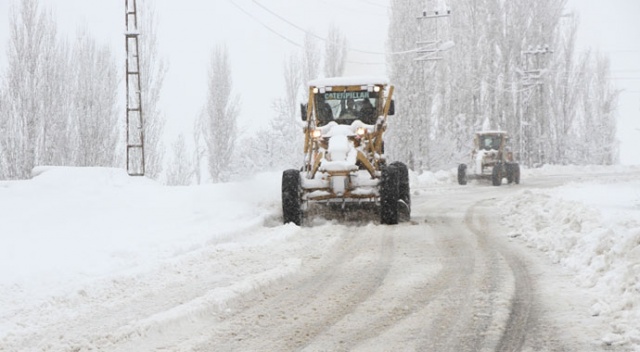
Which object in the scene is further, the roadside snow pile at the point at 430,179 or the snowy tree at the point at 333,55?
the snowy tree at the point at 333,55

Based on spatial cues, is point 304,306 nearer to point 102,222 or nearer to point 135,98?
point 102,222

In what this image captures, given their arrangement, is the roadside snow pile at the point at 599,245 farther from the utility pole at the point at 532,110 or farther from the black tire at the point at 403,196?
the utility pole at the point at 532,110

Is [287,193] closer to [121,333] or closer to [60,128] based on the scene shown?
[121,333]

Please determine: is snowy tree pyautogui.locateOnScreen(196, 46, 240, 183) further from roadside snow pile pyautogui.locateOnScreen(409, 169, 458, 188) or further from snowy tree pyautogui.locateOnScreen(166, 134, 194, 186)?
roadside snow pile pyautogui.locateOnScreen(409, 169, 458, 188)

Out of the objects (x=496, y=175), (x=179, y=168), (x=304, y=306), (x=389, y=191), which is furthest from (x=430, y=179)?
(x=304, y=306)

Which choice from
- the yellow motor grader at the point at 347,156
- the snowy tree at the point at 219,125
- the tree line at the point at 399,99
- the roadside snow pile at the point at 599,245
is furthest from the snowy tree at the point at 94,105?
the roadside snow pile at the point at 599,245

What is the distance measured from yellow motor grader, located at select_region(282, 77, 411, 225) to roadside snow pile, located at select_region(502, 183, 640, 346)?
2272mm

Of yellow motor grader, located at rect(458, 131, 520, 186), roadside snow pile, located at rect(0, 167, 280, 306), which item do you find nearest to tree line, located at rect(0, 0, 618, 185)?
yellow motor grader, located at rect(458, 131, 520, 186)

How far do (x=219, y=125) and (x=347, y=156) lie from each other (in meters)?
30.4

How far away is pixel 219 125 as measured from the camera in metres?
40.8

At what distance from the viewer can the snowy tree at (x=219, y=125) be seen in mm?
40469

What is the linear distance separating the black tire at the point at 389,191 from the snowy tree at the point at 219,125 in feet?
96.2

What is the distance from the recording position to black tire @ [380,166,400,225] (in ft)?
36.1

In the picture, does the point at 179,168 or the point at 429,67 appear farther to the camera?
the point at 179,168
